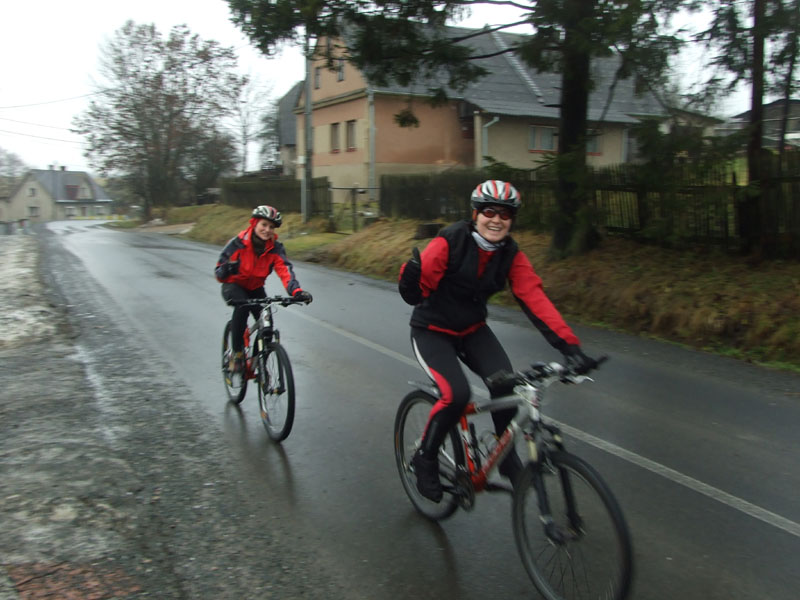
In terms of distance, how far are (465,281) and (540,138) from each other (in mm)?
33040

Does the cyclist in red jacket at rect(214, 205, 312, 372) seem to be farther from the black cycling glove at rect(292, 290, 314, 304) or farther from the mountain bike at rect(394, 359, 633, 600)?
the mountain bike at rect(394, 359, 633, 600)

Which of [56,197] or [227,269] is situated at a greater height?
[56,197]

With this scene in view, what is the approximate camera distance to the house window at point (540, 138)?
35188mm

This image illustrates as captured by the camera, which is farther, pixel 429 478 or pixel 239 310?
pixel 239 310

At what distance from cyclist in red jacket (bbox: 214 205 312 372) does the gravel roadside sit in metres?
0.92

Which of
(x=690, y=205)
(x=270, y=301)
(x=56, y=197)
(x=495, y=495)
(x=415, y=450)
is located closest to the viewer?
(x=415, y=450)

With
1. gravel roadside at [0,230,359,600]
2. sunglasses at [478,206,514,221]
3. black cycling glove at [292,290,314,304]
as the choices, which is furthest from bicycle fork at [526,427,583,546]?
black cycling glove at [292,290,314,304]

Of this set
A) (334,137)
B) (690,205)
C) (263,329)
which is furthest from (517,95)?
(263,329)

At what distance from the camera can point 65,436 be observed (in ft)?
18.7

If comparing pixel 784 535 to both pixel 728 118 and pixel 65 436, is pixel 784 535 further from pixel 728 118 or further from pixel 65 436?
pixel 728 118

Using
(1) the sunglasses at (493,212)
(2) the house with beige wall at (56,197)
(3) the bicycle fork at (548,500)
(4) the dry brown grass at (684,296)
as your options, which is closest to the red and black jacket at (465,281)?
(1) the sunglasses at (493,212)

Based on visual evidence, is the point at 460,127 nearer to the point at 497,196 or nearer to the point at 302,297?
the point at 302,297

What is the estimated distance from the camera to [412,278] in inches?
150

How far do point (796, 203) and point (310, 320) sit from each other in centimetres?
731
